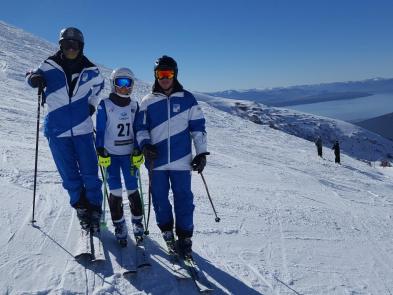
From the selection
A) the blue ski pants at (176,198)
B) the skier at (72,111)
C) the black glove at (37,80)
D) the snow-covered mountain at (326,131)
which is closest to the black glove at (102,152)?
the skier at (72,111)

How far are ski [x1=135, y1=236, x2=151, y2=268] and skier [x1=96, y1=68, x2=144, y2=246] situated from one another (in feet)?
1.15

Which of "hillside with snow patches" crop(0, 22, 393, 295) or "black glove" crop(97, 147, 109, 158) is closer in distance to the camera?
"hillside with snow patches" crop(0, 22, 393, 295)

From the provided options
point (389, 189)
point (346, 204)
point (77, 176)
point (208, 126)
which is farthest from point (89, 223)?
point (208, 126)

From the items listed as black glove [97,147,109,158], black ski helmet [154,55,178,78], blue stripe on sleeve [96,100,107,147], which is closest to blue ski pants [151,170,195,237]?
black glove [97,147,109,158]

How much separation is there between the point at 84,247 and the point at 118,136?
1.35 m

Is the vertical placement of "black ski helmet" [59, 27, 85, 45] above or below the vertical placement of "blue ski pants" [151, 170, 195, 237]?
above

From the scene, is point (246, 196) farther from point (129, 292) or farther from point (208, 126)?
point (208, 126)

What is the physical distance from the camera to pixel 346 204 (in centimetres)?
1147

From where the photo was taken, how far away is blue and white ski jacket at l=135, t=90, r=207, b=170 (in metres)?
4.64

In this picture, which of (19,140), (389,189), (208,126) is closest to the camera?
(19,140)

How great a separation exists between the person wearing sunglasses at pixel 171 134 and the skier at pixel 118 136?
0.52 feet

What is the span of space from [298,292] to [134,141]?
2685 mm

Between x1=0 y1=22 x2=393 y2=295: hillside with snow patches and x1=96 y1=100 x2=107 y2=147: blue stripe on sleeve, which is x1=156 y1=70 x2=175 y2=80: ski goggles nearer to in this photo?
x1=96 y1=100 x2=107 y2=147: blue stripe on sleeve

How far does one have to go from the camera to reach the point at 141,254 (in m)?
4.71
